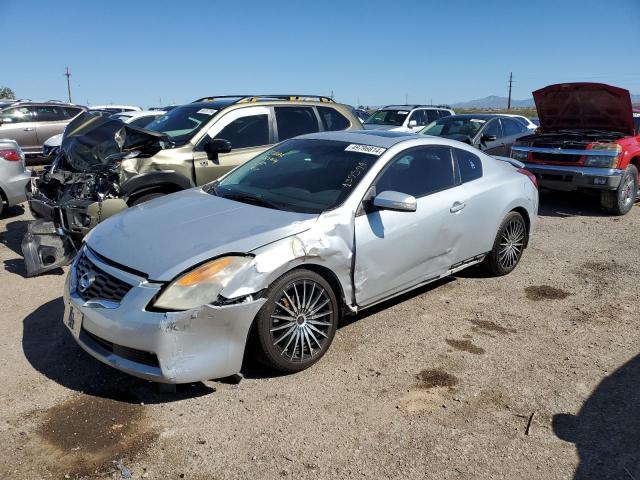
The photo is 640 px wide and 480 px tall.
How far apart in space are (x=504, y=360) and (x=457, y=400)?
739 mm

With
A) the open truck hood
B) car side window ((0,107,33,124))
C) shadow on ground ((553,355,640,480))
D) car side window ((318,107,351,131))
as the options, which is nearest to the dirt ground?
shadow on ground ((553,355,640,480))

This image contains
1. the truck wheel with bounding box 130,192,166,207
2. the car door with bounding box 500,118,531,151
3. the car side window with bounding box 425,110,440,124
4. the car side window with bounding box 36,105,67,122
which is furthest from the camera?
the car side window with bounding box 425,110,440,124

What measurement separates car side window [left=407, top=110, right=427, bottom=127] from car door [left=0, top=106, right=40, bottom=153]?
34.9 ft

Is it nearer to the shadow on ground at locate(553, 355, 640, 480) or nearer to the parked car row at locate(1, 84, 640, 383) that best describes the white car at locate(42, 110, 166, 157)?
the parked car row at locate(1, 84, 640, 383)

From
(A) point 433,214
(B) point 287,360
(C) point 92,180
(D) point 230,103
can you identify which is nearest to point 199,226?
(B) point 287,360

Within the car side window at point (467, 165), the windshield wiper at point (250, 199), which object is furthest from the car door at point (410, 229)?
the windshield wiper at point (250, 199)

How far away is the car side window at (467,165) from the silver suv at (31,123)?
11.9 meters

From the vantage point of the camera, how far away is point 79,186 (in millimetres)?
6012

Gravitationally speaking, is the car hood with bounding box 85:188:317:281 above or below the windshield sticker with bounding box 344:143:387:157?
below

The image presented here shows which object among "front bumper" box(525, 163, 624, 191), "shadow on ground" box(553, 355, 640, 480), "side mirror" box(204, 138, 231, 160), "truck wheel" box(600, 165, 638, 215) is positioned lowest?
"shadow on ground" box(553, 355, 640, 480)

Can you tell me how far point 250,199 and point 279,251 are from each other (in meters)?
0.91

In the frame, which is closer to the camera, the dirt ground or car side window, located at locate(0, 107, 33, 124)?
the dirt ground

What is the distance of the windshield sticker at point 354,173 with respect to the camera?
4118 mm

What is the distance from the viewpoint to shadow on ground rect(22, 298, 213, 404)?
11.2ft
